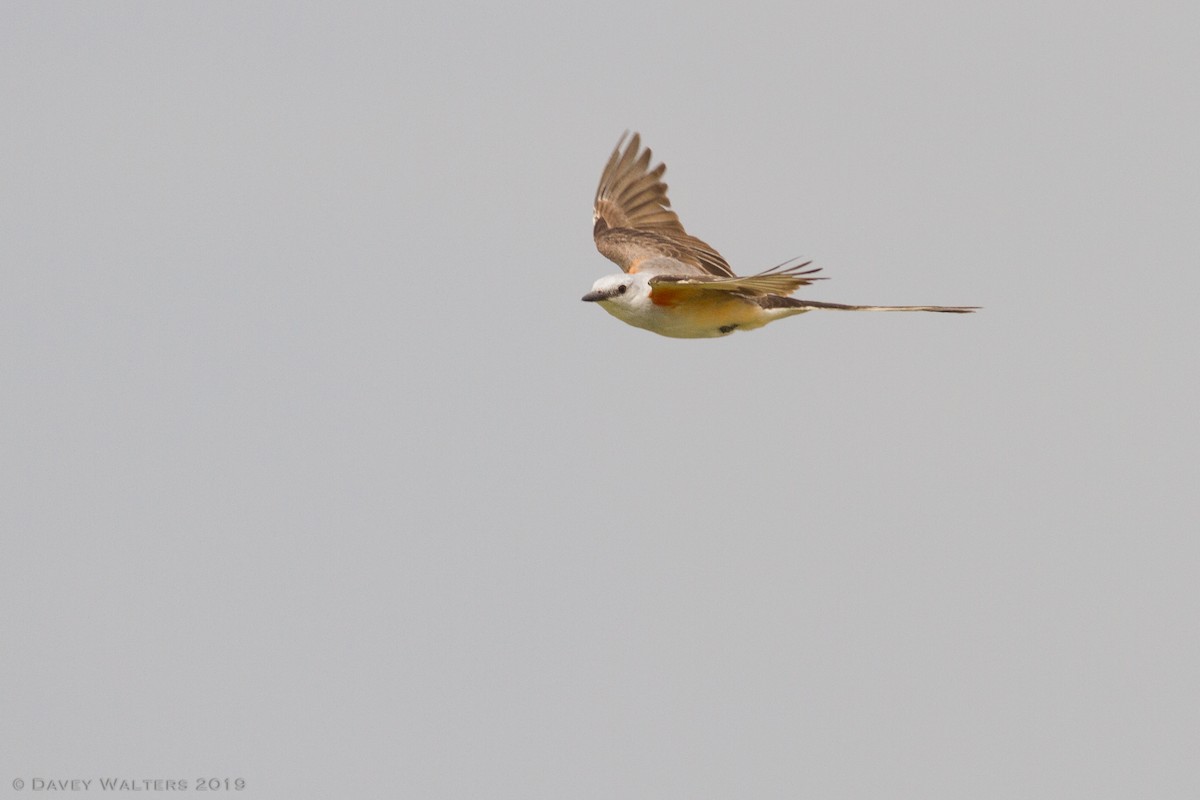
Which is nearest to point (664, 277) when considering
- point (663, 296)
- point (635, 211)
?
point (663, 296)

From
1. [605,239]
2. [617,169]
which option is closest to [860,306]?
[605,239]

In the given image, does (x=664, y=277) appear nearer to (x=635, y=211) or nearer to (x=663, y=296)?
(x=663, y=296)

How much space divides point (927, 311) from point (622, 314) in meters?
3.25

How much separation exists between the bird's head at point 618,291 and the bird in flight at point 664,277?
0.01m

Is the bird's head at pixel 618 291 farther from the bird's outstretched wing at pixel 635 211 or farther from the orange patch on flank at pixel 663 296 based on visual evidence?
the bird's outstretched wing at pixel 635 211

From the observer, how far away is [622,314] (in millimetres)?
17922

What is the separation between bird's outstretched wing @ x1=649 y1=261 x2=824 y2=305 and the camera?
15.2 metres

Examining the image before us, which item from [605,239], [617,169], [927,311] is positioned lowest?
[927,311]

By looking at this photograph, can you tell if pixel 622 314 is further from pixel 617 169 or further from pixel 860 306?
pixel 617 169

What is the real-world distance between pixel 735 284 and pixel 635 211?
5.99 meters

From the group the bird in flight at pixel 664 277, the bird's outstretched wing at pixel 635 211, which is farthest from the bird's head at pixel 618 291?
the bird's outstretched wing at pixel 635 211

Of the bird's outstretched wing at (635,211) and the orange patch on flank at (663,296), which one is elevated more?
the bird's outstretched wing at (635,211)

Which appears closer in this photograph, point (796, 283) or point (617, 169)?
point (796, 283)

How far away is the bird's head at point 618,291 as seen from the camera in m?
17.6
